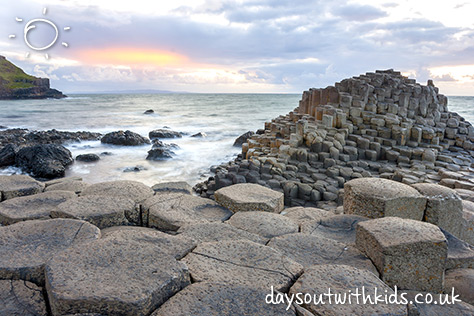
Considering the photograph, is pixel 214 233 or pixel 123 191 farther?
pixel 123 191

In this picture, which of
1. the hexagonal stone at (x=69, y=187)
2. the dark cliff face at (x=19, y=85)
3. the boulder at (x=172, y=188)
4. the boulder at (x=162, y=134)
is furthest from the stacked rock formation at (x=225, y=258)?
the dark cliff face at (x=19, y=85)

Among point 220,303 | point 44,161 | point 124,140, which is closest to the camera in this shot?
point 220,303

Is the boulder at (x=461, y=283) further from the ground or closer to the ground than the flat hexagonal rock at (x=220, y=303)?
closer to the ground

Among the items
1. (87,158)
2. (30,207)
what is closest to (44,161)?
(87,158)

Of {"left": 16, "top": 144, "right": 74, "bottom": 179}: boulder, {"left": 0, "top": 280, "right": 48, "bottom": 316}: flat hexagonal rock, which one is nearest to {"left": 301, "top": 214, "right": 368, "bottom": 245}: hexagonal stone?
{"left": 0, "top": 280, "right": 48, "bottom": 316}: flat hexagonal rock

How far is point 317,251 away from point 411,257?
2.41 feet

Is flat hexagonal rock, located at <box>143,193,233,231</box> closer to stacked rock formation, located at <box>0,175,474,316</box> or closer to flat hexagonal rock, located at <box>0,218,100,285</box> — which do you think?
stacked rock formation, located at <box>0,175,474,316</box>

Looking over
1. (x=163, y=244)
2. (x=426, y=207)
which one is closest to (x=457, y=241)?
(x=426, y=207)

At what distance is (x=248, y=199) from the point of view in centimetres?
391

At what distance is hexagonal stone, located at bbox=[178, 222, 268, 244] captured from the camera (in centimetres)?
291

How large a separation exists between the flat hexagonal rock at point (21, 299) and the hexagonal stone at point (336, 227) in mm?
2419

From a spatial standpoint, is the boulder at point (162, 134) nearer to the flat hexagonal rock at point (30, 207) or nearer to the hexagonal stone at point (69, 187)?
the hexagonal stone at point (69, 187)

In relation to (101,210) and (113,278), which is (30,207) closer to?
(101,210)

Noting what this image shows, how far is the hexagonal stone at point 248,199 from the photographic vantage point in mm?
3799
